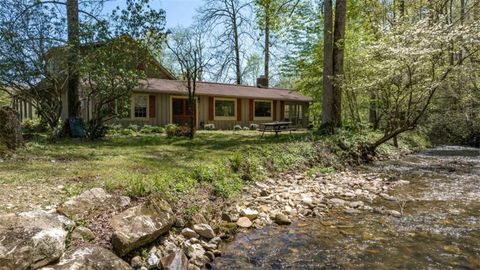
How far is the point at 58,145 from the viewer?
898 centimetres

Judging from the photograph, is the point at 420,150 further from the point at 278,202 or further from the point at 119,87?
the point at 119,87

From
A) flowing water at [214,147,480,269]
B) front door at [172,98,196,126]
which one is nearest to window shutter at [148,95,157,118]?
front door at [172,98,196,126]

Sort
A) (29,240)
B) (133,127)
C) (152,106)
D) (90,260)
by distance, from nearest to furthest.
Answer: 1. (29,240)
2. (90,260)
3. (133,127)
4. (152,106)

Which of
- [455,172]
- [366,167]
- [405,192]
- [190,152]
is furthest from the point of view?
[366,167]

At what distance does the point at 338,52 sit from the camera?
42.1 ft

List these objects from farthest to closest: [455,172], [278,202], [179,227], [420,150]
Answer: [420,150], [455,172], [278,202], [179,227]

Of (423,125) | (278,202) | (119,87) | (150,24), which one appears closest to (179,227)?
(278,202)

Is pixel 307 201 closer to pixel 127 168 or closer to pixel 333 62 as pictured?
pixel 127 168

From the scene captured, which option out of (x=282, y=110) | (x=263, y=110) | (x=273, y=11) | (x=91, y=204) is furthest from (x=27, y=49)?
(x=282, y=110)

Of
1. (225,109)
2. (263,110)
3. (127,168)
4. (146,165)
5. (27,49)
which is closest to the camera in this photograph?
(127,168)

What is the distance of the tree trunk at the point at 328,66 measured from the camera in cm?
1263

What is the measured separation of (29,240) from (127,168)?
121 inches

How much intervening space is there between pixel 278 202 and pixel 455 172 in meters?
6.67

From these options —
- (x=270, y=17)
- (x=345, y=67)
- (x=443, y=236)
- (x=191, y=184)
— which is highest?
(x=270, y=17)
